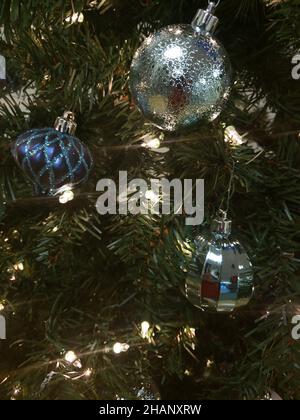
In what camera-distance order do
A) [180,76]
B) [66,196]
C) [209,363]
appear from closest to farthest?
[180,76] < [66,196] < [209,363]

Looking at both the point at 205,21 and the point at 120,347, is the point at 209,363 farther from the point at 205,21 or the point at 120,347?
the point at 205,21

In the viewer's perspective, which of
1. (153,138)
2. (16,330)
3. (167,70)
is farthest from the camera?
(16,330)

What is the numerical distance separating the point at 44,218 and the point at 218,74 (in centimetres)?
30

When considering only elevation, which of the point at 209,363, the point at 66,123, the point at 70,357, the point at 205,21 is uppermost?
the point at 205,21

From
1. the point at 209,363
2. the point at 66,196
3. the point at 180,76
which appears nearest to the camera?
the point at 180,76

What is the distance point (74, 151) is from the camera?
45cm

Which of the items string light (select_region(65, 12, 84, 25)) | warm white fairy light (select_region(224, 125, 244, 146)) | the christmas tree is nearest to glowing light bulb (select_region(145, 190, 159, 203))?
the christmas tree

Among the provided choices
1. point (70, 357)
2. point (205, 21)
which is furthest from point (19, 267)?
point (205, 21)

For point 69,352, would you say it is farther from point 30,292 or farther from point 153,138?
point 153,138

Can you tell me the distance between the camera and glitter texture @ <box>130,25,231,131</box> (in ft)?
1.35

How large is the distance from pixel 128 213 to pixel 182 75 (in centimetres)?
18

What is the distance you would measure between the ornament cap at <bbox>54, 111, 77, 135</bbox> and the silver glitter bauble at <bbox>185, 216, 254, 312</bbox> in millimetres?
181

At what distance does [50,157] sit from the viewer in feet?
1.45
